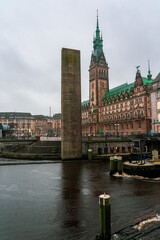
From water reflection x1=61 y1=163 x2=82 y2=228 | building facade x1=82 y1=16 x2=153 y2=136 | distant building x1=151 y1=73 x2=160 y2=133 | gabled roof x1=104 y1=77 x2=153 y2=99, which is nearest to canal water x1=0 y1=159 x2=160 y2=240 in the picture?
water reflection x1=61 y1=163 x2=82 y2=228

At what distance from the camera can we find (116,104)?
338 ft

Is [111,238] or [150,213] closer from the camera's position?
[111,238]

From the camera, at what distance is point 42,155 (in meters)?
47.9

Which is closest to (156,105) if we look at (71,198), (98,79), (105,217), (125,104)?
(125,104)

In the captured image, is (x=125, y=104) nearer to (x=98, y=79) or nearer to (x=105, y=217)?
(x=98, y=79)

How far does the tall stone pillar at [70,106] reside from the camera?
42.3 meters

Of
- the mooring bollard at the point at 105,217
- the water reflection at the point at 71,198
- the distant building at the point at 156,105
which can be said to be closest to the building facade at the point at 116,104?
the distant building at the point at 156,105

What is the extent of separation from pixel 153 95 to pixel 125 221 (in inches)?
2378

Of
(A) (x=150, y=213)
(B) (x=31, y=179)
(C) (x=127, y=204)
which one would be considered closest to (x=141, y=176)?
(C) (x=127, y=204)

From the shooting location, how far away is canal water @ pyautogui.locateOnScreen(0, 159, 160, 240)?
11812mm

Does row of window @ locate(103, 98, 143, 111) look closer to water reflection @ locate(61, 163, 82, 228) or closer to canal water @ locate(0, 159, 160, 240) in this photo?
canal water @ locate(0, 159, 160, 240)

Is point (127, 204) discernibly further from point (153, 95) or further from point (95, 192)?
point (153, 95)

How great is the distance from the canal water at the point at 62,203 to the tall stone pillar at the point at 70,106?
52.4 ft

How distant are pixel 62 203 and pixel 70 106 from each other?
28.2 meters
